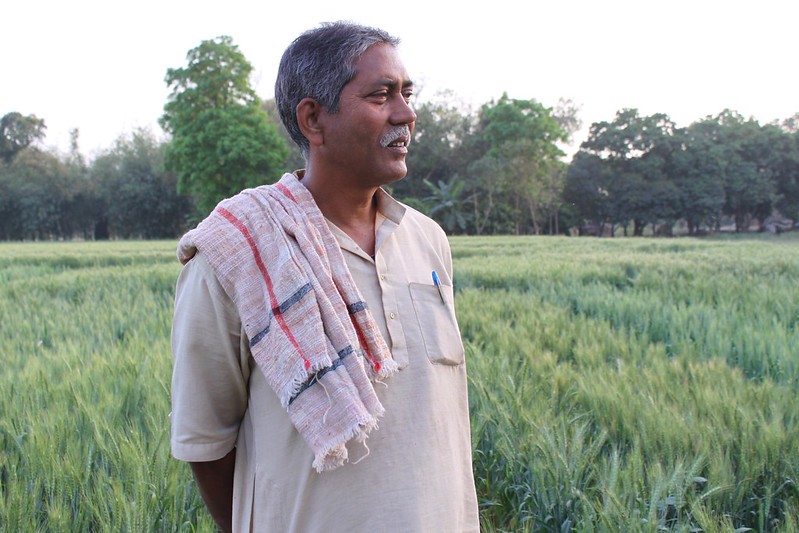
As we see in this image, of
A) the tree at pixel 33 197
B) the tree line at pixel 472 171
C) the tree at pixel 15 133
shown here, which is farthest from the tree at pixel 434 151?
the tree at pixel 15 133

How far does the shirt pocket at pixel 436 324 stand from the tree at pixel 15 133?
54.6 meters

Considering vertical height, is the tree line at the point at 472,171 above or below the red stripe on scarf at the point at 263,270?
above

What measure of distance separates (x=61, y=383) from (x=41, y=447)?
885 mm

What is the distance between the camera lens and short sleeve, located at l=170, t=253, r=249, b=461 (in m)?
1.03

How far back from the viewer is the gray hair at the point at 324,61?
1123 mm

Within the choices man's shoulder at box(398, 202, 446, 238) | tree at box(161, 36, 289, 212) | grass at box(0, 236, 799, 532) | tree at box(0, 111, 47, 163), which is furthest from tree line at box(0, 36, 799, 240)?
man's shoulder at box(398, 202, 446, 238)

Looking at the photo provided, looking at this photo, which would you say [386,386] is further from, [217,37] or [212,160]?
[217,37]

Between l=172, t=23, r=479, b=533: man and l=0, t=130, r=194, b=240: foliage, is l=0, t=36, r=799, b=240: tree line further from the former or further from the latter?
Answer: l=172, t=23, r=479, b=533: man

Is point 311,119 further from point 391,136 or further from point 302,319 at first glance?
point 302,319

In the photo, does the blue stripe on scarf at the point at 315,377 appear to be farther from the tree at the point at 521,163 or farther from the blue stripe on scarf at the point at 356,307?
the tree at the point at 521,163

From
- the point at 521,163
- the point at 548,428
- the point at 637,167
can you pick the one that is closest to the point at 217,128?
the point at 521,163

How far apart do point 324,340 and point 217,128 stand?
31.3 m

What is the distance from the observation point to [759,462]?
1881mm

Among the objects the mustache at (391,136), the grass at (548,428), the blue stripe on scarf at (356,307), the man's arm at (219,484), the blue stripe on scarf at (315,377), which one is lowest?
the grass at (548,428)
